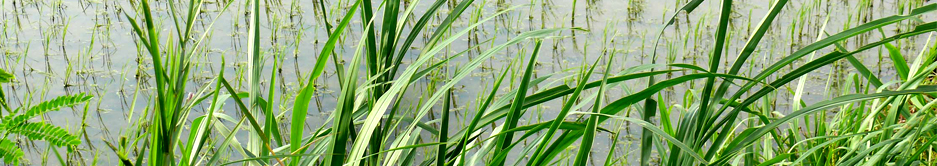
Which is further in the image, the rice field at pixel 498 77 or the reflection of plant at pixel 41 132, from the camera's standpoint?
the rice field at pixel 498 77

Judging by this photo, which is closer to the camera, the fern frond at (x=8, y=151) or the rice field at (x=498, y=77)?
the fern frond at (x=8, y=151)

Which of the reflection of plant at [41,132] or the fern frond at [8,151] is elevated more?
the reflection of plant at [41,132]

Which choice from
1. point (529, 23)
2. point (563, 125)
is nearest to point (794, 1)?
point (529, 23)

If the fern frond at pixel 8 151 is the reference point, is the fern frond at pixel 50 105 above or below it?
above

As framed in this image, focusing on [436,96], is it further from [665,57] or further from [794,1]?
[794,1]

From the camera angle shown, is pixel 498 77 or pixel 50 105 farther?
pixel 498 77

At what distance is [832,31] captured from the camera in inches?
106

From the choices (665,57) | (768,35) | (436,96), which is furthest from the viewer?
(768,35)

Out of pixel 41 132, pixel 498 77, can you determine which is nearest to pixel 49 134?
pixel 41 132

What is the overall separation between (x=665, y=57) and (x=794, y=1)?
0.93 m

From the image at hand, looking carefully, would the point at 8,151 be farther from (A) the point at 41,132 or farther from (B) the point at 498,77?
(B) the point at 498,77

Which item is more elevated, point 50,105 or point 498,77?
point 50,105

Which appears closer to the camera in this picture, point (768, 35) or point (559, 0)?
point (768, 35)

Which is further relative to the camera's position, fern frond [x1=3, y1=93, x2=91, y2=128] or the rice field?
the rice field
